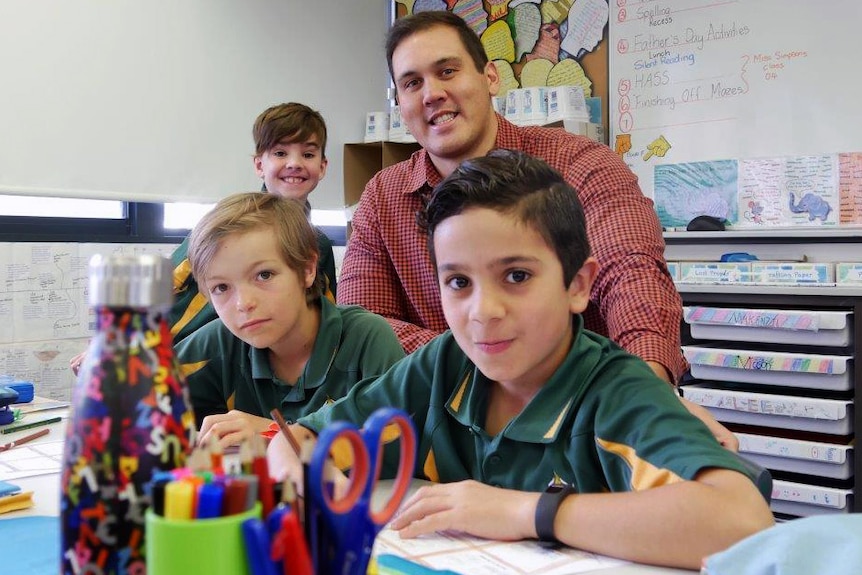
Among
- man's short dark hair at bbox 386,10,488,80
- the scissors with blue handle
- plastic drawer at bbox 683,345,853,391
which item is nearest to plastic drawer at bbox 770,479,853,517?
plastic drawer at bbox 683,345,853,391

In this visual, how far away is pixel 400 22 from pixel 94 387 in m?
1.73

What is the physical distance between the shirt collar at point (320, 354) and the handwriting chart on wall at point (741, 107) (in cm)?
213

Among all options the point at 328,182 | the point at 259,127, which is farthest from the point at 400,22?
the point at 328,182

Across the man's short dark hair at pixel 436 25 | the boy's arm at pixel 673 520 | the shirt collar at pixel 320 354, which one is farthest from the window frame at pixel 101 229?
the boy's arm at pixel 673 520

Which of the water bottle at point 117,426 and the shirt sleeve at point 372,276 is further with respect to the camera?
the shirt sleeve at point 372,276

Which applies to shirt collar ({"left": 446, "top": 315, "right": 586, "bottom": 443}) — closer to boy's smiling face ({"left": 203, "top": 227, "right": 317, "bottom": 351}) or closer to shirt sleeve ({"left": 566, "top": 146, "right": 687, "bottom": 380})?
shirt sleeve ({"left": 566, "top": 146, "right": 687, "bottom": 380})

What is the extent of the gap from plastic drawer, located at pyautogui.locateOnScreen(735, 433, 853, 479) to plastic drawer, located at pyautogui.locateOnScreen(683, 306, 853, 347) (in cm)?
31

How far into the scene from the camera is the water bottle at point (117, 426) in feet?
1.40

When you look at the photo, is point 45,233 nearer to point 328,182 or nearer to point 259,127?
point 259,127

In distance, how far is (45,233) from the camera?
3049mm

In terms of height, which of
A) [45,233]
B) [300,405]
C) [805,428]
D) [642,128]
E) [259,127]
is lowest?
[805,428]

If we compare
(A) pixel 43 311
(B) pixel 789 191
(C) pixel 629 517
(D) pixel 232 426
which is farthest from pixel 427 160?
(A) pixel 43 311

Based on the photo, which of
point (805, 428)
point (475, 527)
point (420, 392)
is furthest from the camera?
point (805, 428)

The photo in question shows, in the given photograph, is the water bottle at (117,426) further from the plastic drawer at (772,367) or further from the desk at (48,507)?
the plastic drawer at (772,367)
